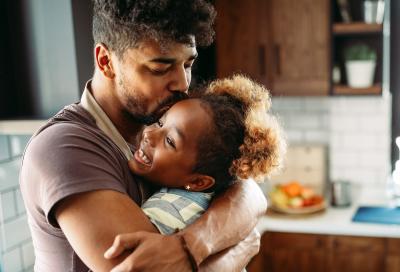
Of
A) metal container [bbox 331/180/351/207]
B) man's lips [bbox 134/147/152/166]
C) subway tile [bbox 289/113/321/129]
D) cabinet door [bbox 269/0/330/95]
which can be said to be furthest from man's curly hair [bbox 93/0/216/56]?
subway tile [bbox 289/113/321/129]

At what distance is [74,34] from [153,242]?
3.86 feet

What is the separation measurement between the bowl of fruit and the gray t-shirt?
2048 millimetres

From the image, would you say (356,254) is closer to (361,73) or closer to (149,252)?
(361,73)

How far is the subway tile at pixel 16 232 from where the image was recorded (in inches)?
84.5

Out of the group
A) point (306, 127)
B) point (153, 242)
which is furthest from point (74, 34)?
point (306, 127)

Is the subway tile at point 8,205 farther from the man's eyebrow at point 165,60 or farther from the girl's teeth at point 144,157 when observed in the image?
the man's eyebrow at point 165,60

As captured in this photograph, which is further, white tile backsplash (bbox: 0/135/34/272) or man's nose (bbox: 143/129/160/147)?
white tile backsplash (bbox: 0/135/34/272)

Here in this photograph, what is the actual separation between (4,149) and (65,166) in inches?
46.5

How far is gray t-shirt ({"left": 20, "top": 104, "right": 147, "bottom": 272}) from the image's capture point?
106 centimetres

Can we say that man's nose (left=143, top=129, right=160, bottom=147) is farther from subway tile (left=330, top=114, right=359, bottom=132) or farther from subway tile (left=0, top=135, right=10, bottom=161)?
subway tile (left=330, top=114, right=359, bottom=132)

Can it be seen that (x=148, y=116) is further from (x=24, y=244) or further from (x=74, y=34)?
(x=24, y=244)

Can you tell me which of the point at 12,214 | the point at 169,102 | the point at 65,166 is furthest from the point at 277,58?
the point at 65,166

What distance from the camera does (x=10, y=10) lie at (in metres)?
2.18

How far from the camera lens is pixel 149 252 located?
3.38 ft
